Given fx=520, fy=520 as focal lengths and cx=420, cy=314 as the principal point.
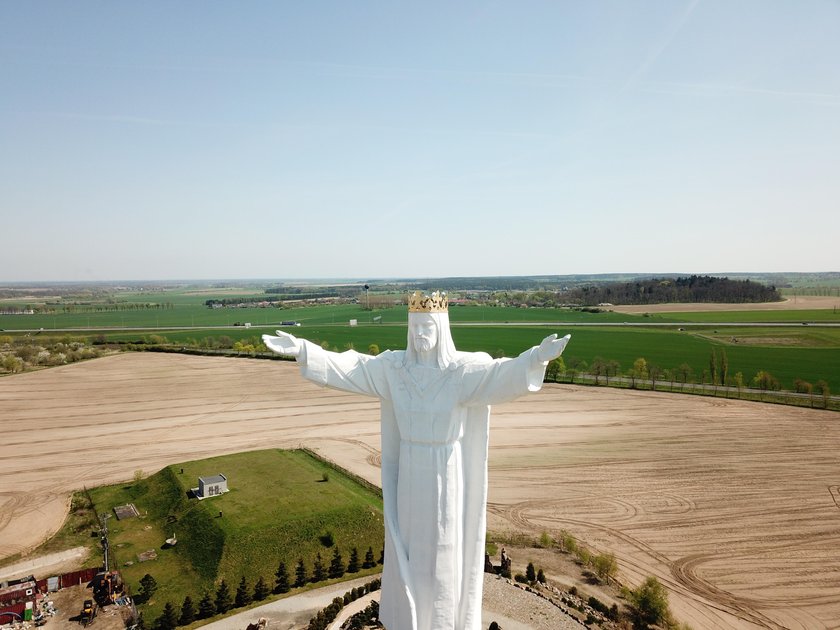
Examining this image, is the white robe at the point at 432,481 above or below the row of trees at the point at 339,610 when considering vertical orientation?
above

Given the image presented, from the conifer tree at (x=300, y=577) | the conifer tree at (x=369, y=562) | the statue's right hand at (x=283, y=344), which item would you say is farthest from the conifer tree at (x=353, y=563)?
the statue's right hand at (x=283, y=344)

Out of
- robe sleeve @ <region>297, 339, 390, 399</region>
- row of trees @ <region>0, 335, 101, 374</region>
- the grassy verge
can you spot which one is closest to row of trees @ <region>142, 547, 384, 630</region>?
the grassy verge

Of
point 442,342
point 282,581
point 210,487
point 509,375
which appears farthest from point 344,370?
point 210,487

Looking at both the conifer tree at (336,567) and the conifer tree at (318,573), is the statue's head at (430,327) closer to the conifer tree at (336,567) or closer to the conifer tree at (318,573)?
the conifer tree at (336,567)

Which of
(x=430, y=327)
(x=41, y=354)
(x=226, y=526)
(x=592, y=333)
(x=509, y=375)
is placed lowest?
(x=226, y=526)

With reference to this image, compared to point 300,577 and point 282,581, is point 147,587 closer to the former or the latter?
point 282,581

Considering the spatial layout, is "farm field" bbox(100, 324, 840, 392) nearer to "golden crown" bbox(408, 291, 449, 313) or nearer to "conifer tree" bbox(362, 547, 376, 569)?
"conifer tree" bbox(362, 547, 376, 569)
